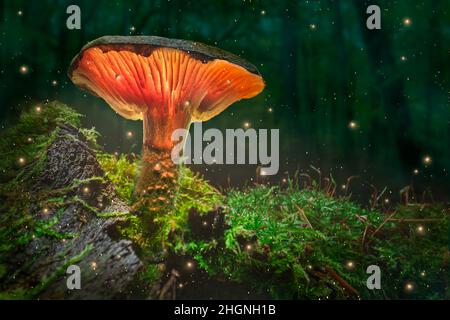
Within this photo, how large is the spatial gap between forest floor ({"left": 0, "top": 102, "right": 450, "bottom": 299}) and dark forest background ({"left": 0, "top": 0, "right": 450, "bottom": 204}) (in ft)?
3.65

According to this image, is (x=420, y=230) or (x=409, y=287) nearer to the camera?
(x=409, y=287)

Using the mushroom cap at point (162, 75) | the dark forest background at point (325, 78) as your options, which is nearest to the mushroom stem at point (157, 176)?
the mushroom cap at point (162, 75)

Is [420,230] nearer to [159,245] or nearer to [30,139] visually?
[159,245]

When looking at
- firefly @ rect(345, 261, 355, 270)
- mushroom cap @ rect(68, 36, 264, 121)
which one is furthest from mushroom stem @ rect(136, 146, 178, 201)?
firefly @ rect(345, 261, 355, 270)

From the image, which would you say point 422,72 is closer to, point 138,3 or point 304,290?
point 304,290

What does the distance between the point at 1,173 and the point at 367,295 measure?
1.62 meters

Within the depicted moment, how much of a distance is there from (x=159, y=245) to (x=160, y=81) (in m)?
0.75

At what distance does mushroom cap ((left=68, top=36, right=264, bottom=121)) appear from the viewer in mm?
1246

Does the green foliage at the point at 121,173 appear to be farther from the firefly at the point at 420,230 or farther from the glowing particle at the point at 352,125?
the glowing particle at the point at 352,125

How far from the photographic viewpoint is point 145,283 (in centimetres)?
103

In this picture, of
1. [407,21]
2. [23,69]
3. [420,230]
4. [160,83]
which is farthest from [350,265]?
[23,69]

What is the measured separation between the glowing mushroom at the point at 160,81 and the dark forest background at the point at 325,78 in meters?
0.94

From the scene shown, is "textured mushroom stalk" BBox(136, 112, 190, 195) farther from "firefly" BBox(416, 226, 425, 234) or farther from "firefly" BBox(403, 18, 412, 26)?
"firefly" BBox(403, 18, 412, 26)

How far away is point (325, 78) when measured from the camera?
2674mm
